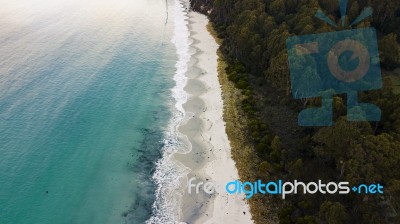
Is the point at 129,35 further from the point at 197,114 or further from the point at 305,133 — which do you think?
the point at 305,133

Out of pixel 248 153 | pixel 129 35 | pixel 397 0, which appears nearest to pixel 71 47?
pixel 129 35

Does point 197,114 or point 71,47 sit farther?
point 71,47

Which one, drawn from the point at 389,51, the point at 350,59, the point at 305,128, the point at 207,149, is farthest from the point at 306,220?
the point at 389,51

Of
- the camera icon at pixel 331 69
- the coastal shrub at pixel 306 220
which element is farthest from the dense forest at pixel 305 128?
the camera icon at pixel 331 69

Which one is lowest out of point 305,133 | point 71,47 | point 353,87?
point 71,47

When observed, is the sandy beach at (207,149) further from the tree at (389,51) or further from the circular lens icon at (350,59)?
the tree at (389,51)

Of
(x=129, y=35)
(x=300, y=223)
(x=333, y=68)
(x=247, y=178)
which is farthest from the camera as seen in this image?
(x=129, y=35)

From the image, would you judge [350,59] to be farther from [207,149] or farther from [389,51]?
[207,149]
